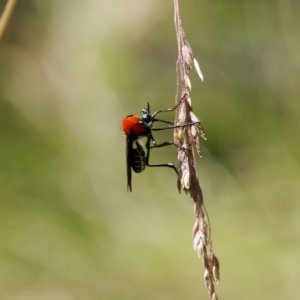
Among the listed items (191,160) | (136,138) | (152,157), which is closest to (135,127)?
(136,138)

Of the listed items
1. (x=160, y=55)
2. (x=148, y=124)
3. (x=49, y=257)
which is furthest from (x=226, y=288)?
(x=160, y=55)

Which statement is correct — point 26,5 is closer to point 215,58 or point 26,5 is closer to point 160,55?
point 160,55

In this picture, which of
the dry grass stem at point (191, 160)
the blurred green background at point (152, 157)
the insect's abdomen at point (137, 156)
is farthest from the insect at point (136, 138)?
the blurred green background at point (152, 157)

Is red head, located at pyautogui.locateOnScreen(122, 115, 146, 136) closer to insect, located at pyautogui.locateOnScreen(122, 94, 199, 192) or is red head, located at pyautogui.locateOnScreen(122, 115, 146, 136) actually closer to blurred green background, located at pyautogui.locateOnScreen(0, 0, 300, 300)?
insect, located at pyautogui.locateOnScreen(122, 94, 199, 192)

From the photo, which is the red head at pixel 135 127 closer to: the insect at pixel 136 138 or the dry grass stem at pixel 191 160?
the insect at pixel 136 138

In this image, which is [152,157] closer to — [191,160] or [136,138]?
[136,138]

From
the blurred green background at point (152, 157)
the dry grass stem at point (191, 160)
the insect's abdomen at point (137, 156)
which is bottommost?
the dry grass stem at point (191, 160)
